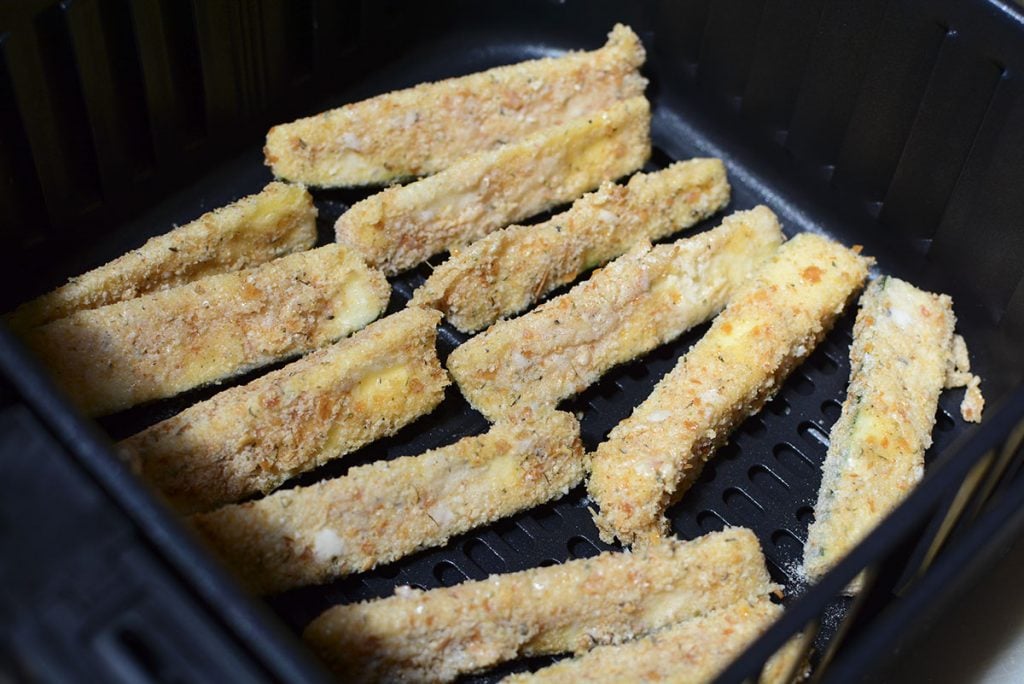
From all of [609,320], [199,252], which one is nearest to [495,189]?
[609,320]

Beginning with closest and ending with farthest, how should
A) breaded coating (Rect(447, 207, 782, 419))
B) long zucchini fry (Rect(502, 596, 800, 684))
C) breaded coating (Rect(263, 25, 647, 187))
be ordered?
long zucchini fry (Rect(502, 596, 800, 684)), breaded coating (Rect(447, 207, 782, 419)), breaded coating (Rect(263, 25, 647, 187))

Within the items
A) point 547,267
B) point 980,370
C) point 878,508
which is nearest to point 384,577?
point 547,267

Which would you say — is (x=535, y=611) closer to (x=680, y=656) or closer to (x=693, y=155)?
(x=680, y=656)

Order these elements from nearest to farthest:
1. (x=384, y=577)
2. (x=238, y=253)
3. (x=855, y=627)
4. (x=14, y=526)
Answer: (x=14, y=526) < (x=855, y=627) < (x=384, y=577) < (x=238, y=253)

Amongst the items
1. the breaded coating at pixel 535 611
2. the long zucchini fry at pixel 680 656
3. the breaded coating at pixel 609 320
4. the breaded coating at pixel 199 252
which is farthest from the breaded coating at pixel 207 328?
the long zucchini fry at pixel 680 656

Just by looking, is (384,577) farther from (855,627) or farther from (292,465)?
(855,627)

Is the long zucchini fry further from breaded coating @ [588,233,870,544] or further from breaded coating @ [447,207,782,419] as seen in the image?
breaded coating @ [447,207,782,419]

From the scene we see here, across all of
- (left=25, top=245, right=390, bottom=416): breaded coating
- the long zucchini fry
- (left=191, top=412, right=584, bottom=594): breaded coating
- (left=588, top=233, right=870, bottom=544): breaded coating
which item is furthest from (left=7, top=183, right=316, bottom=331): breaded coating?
the long zucchini fry
